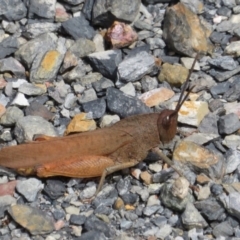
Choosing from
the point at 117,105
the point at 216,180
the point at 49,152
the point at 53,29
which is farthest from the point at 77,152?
the point at 53,29

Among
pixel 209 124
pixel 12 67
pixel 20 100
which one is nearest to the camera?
pixel 209 124

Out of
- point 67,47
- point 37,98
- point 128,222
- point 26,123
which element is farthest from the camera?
point 67,47

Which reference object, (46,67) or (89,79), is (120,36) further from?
(46,67)

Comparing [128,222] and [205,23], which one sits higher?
[205,23]

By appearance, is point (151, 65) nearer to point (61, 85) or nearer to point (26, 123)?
point (61, 85)

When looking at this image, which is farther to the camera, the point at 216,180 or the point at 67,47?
the point at 67,47

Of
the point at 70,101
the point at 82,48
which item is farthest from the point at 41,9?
the point at 70,101
